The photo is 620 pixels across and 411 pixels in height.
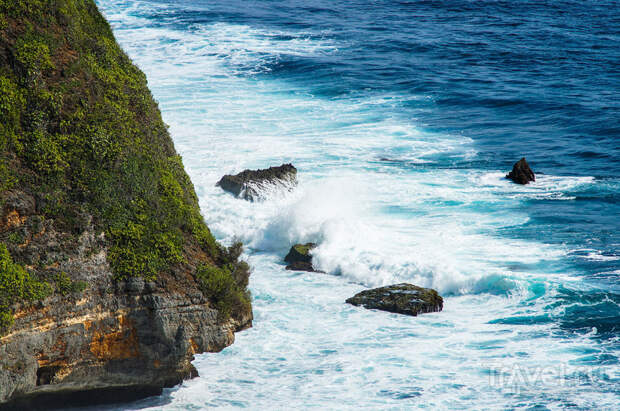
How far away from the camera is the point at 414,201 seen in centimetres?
2452

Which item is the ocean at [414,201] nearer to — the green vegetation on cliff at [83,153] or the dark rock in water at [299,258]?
the dark rock in water at [299,258]

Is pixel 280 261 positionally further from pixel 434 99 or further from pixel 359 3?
pixel 359 3

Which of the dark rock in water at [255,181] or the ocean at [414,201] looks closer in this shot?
the ocean at [414,201]

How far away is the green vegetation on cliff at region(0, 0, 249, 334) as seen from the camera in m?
11.0

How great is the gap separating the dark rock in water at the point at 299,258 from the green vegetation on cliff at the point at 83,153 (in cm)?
662

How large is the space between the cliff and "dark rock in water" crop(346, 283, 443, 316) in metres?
5.13

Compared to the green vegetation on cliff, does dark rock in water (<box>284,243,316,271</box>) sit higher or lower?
lower

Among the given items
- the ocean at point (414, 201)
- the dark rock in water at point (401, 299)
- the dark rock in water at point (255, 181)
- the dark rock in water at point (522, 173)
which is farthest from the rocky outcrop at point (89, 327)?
the dark rock in water at point (522, 173)

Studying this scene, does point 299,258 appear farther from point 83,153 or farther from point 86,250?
point 86,250

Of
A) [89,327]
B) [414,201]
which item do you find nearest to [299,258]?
[414,201]

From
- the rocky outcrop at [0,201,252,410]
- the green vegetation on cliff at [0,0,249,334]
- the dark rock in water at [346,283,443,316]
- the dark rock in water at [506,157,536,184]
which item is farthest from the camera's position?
the dark rock in water at [506,157,536,184]
